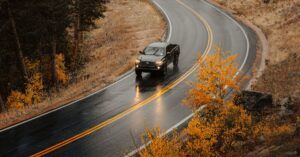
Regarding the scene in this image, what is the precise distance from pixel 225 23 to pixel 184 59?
1590 cm

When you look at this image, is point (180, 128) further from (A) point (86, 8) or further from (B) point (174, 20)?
(B) point (174, 20)

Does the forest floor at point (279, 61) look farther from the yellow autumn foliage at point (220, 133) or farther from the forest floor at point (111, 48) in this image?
the forest floor at point (111, 48)

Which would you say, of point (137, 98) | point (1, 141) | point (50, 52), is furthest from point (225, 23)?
point (1, 141)

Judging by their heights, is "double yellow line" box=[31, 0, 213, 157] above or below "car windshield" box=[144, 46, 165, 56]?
below

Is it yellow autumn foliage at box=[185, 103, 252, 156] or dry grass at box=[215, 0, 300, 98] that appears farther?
dry grass at box=[215, 0, 300, 98]

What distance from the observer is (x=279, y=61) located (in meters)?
29.6

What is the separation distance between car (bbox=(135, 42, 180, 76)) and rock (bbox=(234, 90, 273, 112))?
806cm

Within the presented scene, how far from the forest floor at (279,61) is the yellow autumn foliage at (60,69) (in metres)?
17.3

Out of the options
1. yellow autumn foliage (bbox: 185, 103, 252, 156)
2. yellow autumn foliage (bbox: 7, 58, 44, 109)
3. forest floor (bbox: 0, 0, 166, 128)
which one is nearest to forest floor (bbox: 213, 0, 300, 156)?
yellow autumn foliage (bbox: 185, 103, 252, 156)

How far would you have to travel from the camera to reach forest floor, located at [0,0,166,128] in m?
24.0

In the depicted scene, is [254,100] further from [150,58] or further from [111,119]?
[150,58]

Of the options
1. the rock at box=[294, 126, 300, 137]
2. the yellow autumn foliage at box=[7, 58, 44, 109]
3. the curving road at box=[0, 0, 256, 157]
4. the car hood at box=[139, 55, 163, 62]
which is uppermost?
the rock at box=[294, 126, 300, 137]

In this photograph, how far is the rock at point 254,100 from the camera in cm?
1872

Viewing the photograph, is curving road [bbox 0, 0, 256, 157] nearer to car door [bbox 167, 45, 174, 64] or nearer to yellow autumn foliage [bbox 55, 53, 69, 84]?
car door [bbox 167, 45, 174, 64]
